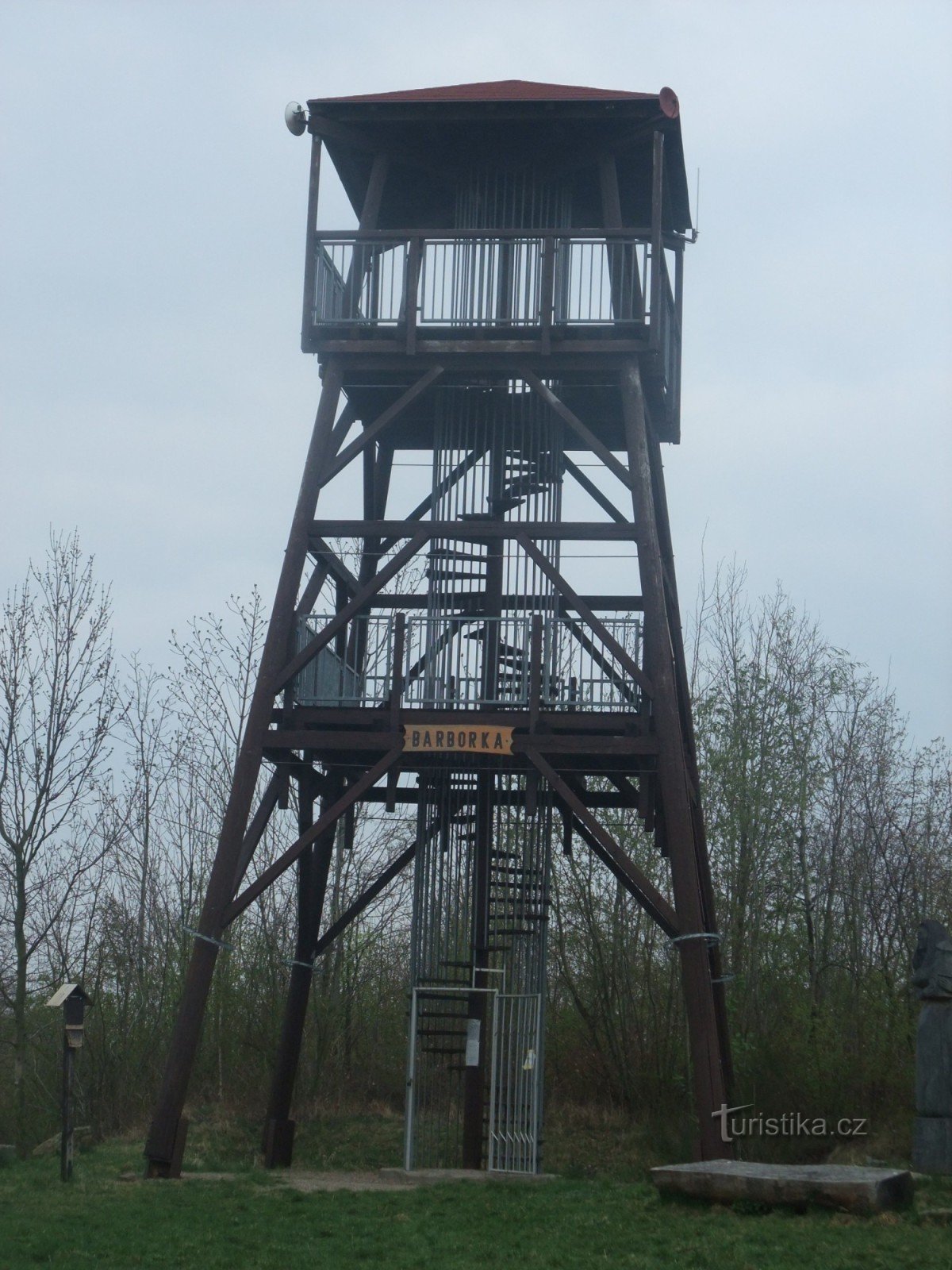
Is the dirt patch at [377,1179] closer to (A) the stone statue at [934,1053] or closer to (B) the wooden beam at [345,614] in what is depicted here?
(A) the stone statue at [934,1053]

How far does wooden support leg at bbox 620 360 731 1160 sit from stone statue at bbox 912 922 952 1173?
214cm

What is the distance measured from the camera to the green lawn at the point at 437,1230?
11773 mm

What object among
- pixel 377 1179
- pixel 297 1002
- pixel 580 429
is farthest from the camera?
pixel 297 1002

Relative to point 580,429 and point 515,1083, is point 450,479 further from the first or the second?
point 515,1083

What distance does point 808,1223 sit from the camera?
1264 cm

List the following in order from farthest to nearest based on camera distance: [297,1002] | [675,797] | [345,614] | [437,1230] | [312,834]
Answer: [297,1002] → [312,834] → [345,614] → [675,797] → [437,1230]

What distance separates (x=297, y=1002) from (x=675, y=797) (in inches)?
226

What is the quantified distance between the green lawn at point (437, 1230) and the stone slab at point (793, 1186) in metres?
0.14

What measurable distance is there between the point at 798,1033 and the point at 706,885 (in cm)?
641

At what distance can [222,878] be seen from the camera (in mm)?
16906

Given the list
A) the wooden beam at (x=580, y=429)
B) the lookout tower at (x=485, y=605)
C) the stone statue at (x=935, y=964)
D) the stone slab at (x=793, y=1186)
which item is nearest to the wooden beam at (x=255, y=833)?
the lookout tower at (x=485, y=605)

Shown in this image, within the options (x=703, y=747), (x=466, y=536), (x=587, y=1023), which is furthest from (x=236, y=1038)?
(x=466, y=536)

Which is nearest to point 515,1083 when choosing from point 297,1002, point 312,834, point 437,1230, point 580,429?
point 297,1002

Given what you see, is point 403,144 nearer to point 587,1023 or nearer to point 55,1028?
point 587,1023
